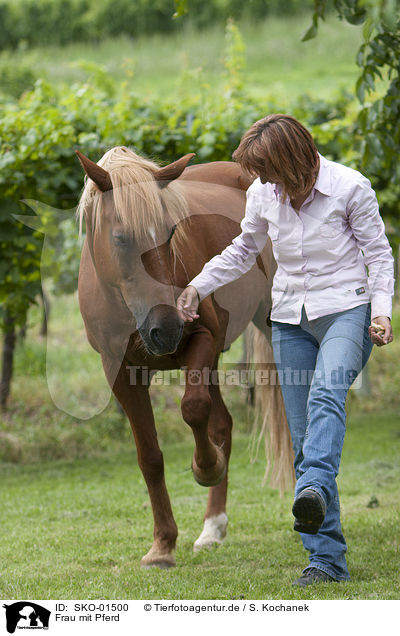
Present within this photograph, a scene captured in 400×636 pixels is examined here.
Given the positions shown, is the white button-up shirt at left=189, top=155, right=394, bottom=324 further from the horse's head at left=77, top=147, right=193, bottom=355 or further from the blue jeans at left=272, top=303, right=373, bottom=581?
the horse's head at left=77, top=147, right=193, bottom=355

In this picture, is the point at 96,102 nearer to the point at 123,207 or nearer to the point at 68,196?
the point at 68,196

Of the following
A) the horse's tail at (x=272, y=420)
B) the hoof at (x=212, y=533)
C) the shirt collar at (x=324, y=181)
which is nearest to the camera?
the shirt collar at (x=324, y=181)

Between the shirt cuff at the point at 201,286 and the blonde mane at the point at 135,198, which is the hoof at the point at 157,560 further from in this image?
the blonde mane at the point at 135,198

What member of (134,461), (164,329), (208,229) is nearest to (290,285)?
(164,329)

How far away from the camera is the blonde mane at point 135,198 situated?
3.16 metres

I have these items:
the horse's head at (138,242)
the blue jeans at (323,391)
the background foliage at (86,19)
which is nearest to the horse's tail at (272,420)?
the blue jeans at (323,391)

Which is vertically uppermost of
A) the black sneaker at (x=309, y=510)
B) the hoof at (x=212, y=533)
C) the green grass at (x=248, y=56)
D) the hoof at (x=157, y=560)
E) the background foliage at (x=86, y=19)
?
the background foliage at (x=86, y=19)

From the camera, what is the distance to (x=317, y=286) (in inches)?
125

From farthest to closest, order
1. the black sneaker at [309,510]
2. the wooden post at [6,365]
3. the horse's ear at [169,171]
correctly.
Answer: the wooden post at [6,365], the horse's ear at [169,171], the black sneaker at [309,510]

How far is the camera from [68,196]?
7023 millimetres

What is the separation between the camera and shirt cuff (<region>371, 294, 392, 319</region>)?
117 inches

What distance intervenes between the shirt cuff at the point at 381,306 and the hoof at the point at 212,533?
75.3 inches

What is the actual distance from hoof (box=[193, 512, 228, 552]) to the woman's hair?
214 cm
